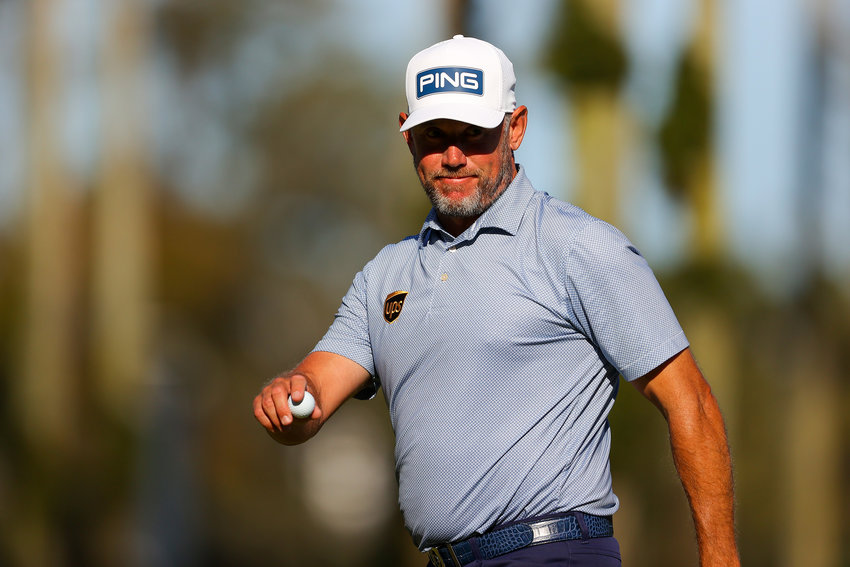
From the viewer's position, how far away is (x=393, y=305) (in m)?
4.09

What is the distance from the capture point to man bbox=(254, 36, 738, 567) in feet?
11.9

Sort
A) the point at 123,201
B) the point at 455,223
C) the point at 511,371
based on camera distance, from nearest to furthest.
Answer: the point at 511,371
the point at 455,223
the point at 123,201

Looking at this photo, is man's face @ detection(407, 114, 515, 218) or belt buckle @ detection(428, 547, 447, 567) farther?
man's face @ detection(407, 114, 515, 218)

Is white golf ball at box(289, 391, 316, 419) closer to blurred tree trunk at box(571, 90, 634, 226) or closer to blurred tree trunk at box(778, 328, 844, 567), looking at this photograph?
blurred tree trunk at box(571, 90, 634, 226)

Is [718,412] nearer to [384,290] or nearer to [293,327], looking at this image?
Result: [384,290]

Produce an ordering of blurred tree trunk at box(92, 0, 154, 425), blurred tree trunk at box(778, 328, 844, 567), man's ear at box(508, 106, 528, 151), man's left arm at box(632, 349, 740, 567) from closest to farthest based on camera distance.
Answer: man's left arm at box(632, 349, 740, 567)
man's ear at box(508, 106, 528, 151)
blurred tree trunk at box(92, 0, 154, 425)
blurred tree trunk at box(778, 328, 844, 567)

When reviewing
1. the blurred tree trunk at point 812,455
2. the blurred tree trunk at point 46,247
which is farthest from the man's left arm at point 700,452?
the blurred tree trunk at point 46,247

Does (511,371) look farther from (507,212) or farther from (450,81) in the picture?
(450,81)

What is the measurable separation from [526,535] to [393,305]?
931 mm

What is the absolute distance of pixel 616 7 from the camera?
960 cm

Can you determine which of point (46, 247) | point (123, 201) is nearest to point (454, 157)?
point (123, 201)

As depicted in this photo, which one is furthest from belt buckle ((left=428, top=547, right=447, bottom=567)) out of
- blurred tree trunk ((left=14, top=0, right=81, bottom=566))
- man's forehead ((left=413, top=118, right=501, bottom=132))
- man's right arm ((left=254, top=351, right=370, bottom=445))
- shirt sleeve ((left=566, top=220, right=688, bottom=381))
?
blurred tree trunk ((left=14, top=0, right=81, bottom=566))

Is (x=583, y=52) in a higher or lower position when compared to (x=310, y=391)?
higher

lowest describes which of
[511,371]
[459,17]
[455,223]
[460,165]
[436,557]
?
[436,557]
